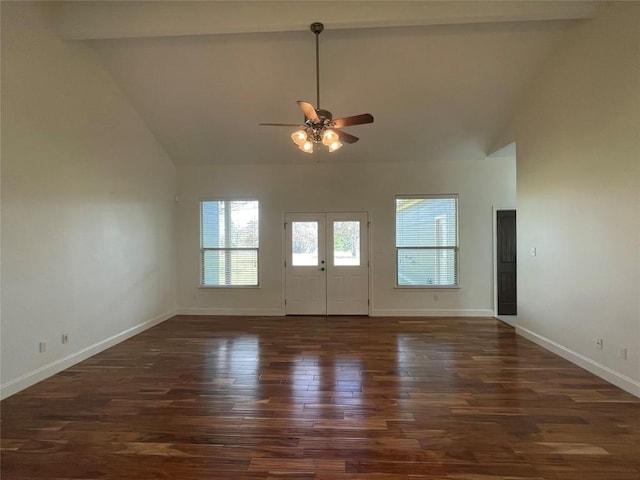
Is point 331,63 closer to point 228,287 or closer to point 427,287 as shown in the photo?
point 427,287

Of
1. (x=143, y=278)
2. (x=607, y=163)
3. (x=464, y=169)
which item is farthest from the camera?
(x=464, y=169)

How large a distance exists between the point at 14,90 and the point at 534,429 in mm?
5239

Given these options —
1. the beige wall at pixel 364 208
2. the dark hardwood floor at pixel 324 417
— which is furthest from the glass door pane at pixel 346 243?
the dark hardwood floor at pixel 324 417

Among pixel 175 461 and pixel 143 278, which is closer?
pixel 175 461

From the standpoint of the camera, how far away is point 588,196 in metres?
3.41

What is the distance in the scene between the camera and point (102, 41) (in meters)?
3.82

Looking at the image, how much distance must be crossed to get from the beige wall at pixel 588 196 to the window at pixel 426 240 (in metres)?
1.50

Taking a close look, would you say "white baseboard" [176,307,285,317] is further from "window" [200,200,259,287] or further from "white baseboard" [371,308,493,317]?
"white baseboard" [371,308,493,317]

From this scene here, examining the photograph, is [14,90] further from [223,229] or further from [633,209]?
[633,209]

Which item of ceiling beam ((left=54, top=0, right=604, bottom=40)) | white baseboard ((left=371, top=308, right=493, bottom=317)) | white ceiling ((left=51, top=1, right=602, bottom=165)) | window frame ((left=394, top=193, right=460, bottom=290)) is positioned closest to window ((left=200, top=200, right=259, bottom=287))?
white ceiling ((left=51, top=1, right=602, bottom=165))

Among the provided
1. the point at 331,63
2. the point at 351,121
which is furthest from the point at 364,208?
the point at 351,121

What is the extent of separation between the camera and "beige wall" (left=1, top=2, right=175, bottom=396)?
2.95 meters

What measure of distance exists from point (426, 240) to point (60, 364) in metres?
5.62

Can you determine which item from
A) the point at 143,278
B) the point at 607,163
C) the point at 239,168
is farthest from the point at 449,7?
the point at 143,278
